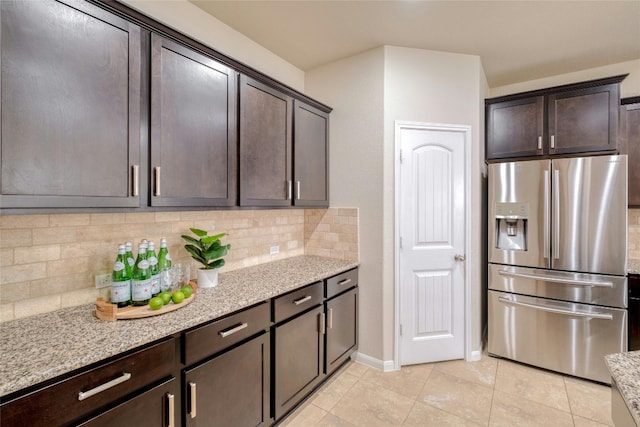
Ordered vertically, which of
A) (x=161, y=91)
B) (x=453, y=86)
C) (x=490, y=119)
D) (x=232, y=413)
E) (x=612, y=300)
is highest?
(x=453, y=86)

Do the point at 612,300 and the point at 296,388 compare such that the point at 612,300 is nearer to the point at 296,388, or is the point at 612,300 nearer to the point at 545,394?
the point at 545,394

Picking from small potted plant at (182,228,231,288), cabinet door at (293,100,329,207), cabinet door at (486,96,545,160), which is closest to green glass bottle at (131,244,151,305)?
small potted plant at (182,228,231,288)

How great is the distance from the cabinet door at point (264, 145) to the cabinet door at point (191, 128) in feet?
0.30

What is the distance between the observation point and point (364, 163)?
2621mm

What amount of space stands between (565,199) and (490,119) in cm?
104

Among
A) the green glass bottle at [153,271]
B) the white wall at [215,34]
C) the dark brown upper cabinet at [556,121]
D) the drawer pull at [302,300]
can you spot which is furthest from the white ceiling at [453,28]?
the drawer pull at [302,300]

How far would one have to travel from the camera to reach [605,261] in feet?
7.52

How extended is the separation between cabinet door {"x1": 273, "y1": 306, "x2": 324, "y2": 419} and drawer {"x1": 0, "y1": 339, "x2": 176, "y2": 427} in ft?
2.36

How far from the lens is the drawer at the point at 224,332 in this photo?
135 centimetres

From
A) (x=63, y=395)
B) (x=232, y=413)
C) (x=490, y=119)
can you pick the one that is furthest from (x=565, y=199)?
(x=63, y=395)

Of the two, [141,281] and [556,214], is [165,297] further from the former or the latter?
[556,214]

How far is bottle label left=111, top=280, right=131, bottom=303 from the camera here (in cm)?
139

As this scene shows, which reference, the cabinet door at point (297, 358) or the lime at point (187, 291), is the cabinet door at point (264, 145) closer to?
the lime at point (187, 291)

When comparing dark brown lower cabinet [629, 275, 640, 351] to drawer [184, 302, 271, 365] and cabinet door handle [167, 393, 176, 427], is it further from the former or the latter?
cabinet door handle [167, 393, 176, 427]
